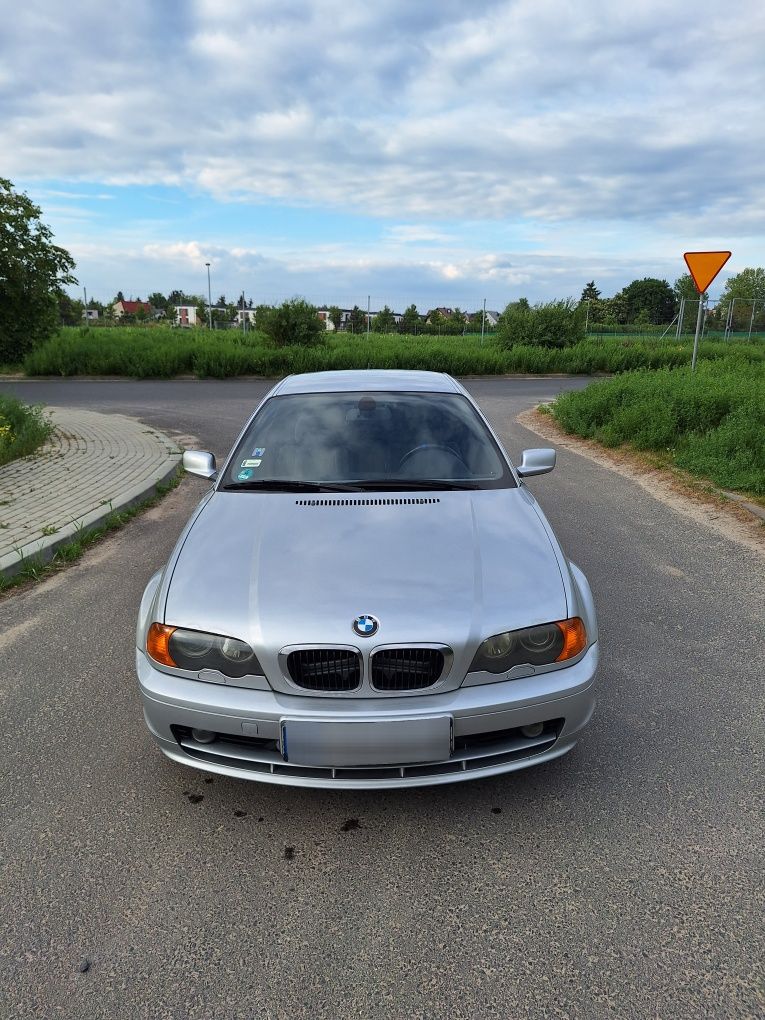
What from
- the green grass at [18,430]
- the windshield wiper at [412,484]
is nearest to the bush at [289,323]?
the green grass at [18,430]

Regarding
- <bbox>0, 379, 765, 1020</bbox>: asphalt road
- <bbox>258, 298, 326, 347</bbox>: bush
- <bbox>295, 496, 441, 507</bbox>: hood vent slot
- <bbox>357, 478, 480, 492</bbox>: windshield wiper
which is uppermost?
<bbox>258, 298, 326, 347</bbox>: bush

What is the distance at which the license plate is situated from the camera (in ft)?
7.41

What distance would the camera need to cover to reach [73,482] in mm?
7348

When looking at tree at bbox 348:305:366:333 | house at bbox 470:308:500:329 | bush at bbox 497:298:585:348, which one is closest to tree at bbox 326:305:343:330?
tree at bbox 348:305:366:333

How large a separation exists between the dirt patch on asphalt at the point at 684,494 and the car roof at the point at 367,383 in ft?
10.6

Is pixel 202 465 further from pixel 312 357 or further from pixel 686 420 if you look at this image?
pixel 312 357

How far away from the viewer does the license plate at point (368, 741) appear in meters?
2.26

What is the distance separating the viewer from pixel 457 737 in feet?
7.70

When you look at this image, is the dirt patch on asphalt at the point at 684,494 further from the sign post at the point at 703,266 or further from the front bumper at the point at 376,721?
the front bumper at the point at 376,721

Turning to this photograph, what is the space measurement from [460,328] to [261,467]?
3647 cm

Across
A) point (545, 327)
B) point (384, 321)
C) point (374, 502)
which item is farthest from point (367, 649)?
point (384, 321)

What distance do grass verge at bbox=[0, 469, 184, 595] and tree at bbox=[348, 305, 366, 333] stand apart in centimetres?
3206

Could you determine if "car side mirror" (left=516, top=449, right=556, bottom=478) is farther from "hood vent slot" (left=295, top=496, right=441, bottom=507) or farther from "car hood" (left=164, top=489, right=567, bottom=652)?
"hood vent slot" (left=295, top=496, right=441, bottom=507)

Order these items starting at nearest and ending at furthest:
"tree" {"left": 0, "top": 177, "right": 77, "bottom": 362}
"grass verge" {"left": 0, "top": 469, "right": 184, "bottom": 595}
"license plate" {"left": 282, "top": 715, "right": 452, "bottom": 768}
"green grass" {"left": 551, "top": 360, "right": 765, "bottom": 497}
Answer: "license plate" {"left": 282, "top": 715, "right": 452, "bottom": 768}
"grass verge" {"left": 0, "top": 469, "right": 184, "bottom": 595}
"green grass" {"left": 551, "top": 360, "right": 765, "bottom": 497}
"tree" {"left": 0, "top": 177, "right": 77, "bottom": 362}
